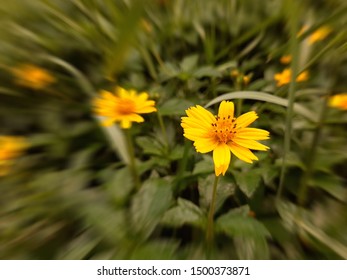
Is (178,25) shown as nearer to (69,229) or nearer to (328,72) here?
(328,72)

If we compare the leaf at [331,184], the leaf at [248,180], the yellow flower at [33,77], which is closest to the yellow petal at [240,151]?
the leaf at [248,180]

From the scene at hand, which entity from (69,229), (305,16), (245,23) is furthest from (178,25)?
(69,229)

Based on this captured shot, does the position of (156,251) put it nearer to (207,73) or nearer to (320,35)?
(207,73)

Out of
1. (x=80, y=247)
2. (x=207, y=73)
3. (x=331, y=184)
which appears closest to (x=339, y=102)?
(x=331, y=184)

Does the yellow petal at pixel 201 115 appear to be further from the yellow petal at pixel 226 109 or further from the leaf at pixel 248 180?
the leaf at pixel 248 180

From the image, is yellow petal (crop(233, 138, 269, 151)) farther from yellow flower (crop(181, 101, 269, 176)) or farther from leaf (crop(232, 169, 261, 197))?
leaf (crop(232, 169, 261, 197))

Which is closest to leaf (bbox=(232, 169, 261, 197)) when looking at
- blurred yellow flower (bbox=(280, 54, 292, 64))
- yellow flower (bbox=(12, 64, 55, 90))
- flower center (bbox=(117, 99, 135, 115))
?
flower center (bbox=(117, 99, 135, 115))
